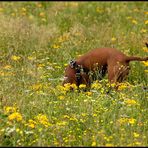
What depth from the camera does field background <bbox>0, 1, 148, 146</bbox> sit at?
477 centimetres

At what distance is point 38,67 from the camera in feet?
24.1

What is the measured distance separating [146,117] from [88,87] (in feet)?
5.19

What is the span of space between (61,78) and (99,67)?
637mm

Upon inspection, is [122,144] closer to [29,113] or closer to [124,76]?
[29,113]

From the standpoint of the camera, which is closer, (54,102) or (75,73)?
(54,102)

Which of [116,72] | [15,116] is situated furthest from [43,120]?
[116,72]

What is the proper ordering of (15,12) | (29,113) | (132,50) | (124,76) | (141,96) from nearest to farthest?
(29,113) < (141,96) < (124,76) < (132,50) < (15,12)

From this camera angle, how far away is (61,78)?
7.18 m

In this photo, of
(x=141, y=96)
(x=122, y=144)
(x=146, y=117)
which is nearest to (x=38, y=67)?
(x=141, y=96)

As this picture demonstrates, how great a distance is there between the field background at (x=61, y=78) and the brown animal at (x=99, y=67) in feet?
0.67

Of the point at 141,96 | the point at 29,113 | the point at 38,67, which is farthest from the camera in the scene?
the point at 38,67

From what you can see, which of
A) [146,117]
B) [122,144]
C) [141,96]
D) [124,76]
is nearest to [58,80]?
[124,76]

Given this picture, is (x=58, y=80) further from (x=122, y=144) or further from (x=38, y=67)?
(x=122, y=144)

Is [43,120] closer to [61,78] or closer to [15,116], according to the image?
[15,116]
